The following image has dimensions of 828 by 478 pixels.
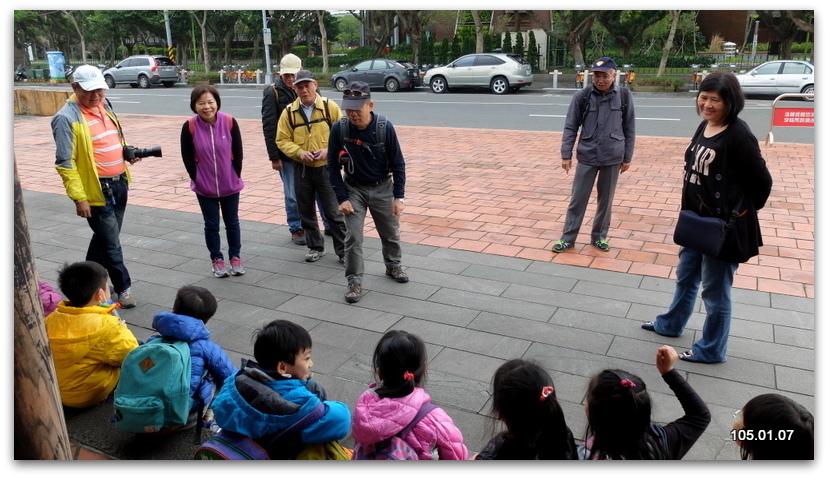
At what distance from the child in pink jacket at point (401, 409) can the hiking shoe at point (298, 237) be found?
11.5 feet

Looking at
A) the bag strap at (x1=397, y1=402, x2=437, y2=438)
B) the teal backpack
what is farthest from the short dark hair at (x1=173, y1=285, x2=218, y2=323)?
the bag strap at (x1=397, y1=402, x2=437, y2=438)

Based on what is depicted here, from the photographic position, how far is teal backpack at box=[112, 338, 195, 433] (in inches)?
110

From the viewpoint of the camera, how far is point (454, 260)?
17.5ft

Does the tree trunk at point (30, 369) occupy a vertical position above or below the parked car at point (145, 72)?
below

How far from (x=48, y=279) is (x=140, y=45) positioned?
48.9 meters

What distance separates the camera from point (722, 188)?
3.27 m

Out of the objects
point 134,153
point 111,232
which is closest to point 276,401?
point 111,232

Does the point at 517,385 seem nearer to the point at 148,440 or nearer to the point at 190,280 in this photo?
the point at 148,440

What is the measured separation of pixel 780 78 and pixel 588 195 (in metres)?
14.6

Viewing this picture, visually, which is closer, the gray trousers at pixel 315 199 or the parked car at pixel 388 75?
the gray trousers at pixel 315 199

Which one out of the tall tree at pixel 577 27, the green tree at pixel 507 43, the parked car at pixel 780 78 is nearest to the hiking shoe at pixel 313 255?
the parked car at pixel 780 78

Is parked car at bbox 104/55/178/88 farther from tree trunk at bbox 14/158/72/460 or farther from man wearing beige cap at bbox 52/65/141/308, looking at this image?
tree trunk at bbox 14/158/72/460

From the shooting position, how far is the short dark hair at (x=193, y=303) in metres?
3.10

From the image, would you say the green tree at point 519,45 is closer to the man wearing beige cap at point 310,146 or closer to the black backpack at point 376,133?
the man wearing beige cap at point 310,146
